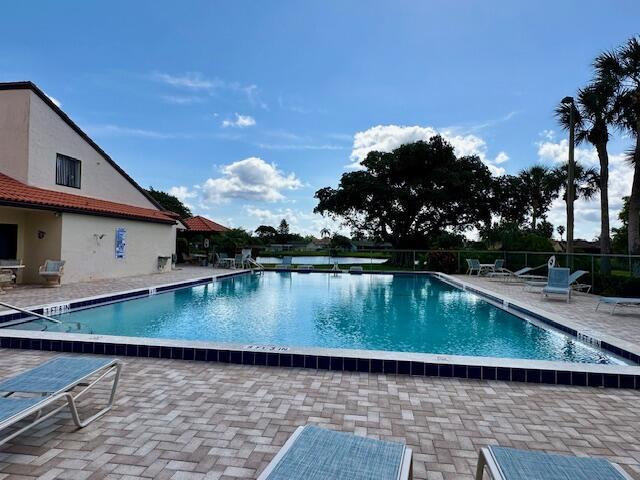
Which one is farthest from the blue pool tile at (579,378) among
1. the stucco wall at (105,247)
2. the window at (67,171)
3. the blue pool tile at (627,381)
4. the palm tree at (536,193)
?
the palm tree at (536,193)

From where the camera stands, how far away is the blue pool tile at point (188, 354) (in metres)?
4.73

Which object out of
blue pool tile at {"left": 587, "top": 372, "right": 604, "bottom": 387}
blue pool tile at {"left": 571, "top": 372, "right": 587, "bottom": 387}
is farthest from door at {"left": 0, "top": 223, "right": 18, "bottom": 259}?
blue pool tile at {"left": 587, "top": 372, "right": 604, "bottom": 387}

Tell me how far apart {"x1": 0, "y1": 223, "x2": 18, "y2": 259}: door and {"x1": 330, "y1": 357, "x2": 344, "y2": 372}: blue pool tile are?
466 inches

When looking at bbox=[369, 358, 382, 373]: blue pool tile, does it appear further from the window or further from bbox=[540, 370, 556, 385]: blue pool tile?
the window

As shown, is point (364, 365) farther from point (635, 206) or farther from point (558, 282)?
point (635, 206)

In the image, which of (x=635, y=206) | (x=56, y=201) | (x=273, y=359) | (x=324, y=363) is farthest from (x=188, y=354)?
(x=635, y=206)

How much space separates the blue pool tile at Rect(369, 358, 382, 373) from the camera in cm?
439

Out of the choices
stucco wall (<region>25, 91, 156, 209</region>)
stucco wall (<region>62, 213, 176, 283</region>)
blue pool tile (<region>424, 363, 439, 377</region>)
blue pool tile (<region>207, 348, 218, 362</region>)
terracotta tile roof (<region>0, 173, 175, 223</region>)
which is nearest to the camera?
blue pool tile (<region>424, 363, 439, 377</region>)

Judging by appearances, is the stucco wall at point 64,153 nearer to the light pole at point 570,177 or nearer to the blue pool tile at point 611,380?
the blue pool tile at point 611,380

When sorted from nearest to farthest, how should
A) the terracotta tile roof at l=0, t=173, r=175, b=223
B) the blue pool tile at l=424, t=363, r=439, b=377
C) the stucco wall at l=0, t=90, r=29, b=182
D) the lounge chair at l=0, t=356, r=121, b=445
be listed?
the lounge chair at l=0, t=356, r=121, b=445 → the blue pool tile at l=424, t=363, r=439, b=377 → the terracotta tile roof at l=0, t=173, r=175, b=223 → the stucco wall at l=0, t=90, r=29, b=182

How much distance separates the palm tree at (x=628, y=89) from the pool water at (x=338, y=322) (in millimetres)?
8650

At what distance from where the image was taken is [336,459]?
1.94 m

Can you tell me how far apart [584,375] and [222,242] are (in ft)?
69.1

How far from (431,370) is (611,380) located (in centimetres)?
184
